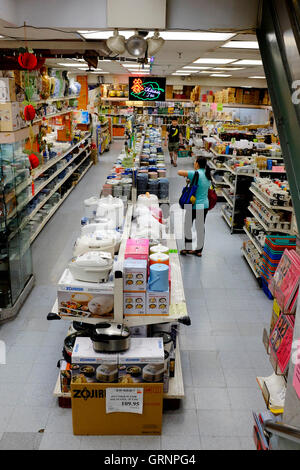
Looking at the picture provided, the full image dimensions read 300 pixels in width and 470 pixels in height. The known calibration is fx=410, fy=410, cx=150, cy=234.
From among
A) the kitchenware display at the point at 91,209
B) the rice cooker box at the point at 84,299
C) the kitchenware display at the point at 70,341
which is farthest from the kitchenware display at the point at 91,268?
the kitchenware display at the point at 91,209

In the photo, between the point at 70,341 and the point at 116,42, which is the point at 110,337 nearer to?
the point at 70,341

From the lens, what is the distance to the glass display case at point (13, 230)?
498cm

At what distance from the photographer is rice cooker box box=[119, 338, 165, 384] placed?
319cm

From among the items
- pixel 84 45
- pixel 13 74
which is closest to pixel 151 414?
pixel 13 74

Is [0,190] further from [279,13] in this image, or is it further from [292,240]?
[292,240]

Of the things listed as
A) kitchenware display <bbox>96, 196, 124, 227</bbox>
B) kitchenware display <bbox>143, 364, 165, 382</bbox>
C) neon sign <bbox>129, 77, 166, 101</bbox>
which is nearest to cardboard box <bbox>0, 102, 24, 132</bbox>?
kitchenware display <bbox>96, 196, 124, 227</bbox>

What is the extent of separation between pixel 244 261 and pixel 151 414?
415 cm

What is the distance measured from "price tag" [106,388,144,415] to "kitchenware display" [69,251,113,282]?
890 millimetres

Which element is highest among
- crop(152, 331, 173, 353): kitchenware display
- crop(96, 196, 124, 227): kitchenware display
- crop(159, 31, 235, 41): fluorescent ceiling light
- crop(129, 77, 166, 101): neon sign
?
crop(159, 31, 235, 41): fluorescent ceiling light

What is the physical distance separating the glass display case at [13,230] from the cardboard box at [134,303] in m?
2.31

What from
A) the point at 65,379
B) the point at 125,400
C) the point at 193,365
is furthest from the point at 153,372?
the point at 193,365

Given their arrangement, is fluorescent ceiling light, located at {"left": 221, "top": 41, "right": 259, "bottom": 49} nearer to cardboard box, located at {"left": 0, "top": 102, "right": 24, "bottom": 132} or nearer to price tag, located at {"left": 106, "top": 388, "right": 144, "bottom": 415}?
cardboard box, located at {"left": 0, "top": 102, "right": 24, "bottom": 132}

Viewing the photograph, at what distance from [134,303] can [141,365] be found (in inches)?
19.0

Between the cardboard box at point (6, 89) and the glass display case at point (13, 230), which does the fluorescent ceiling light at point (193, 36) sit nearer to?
the cardboard box at point (6, 89)
